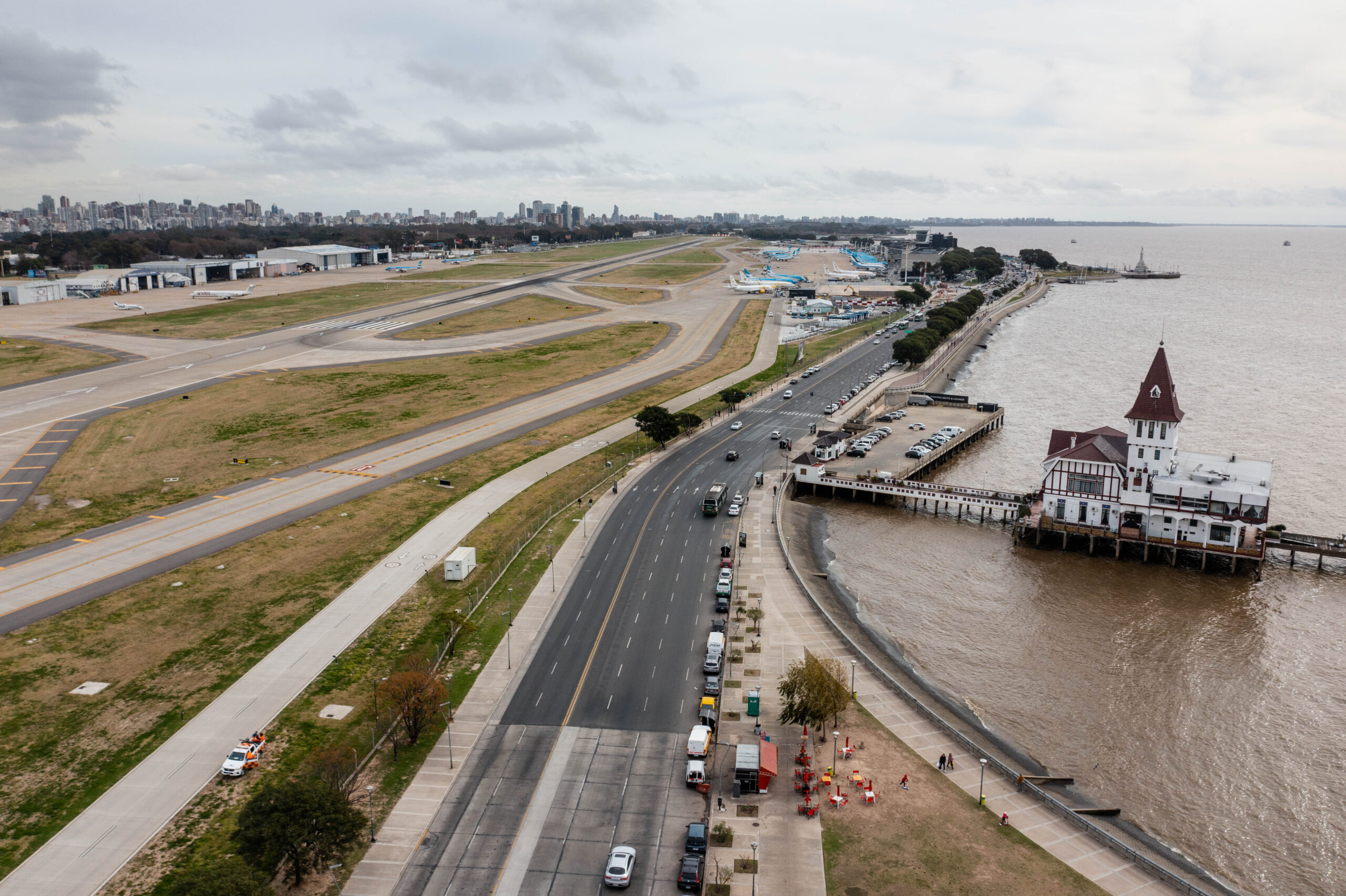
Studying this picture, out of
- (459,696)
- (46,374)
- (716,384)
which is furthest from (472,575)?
(46,374)

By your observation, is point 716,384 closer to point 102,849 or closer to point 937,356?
point 937,356

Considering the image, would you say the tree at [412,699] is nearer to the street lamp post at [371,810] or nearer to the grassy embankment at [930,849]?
the street lamp post at [371,810]

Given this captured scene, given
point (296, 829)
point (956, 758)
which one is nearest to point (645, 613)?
point (956, 758)

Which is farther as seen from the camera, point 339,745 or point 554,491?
point 554,491

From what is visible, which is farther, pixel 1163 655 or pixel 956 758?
pixel 1163 655

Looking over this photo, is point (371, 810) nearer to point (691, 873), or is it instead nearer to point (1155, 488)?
point (691, 873)
